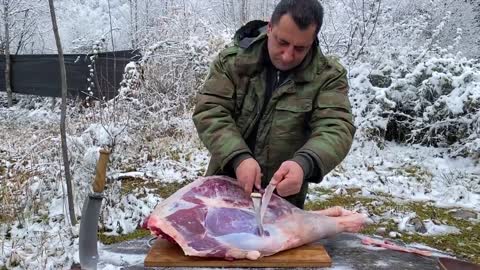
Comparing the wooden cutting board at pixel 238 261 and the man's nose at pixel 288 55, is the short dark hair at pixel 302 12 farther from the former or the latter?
the wooden cutting board at pixel 238 261

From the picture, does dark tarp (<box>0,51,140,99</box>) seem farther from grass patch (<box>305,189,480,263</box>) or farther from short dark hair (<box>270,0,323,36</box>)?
short dark hair (<box>270,0,323,36</box>)

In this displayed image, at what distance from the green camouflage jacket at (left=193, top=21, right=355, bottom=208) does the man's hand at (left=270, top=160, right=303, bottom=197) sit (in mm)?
227

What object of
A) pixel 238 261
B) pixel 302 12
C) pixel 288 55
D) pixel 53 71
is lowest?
pixel 53 71

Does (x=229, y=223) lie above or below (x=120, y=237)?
above

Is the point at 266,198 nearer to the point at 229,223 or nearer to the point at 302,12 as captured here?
the point at 229,223

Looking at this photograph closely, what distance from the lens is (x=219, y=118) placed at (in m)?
1.96

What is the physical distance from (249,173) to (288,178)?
5.6 inches

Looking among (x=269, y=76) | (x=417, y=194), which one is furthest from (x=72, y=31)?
(x=269, y=76)

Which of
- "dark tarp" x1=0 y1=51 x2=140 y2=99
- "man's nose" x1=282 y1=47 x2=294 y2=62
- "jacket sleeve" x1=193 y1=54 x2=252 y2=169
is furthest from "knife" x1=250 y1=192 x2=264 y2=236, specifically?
"dark tarp" x1=0 y1=51 x2=140 y2=99

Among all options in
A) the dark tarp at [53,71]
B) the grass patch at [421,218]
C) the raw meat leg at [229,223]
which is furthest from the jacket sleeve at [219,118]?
the dark tarp at [53,71]

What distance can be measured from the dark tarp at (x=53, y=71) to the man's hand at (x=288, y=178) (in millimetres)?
5790

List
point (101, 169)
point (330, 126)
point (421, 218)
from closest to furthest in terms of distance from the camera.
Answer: point (101, 169), point (330, 126), point (421, 218)

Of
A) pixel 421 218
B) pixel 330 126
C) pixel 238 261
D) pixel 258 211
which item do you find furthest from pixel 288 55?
pixel 421 218

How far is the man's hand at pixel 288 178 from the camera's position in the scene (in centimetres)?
169
